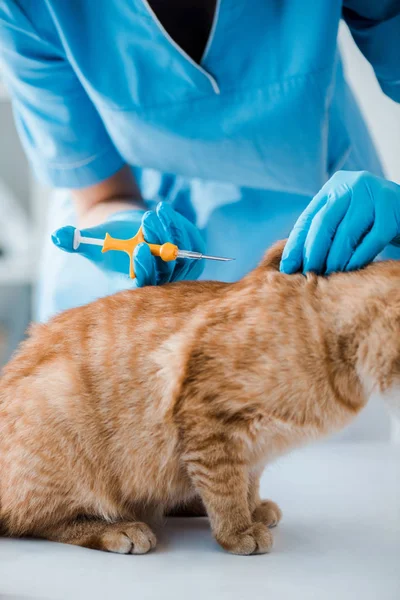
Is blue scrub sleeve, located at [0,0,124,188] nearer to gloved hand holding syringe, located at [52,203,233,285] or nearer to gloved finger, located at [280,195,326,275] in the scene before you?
gloved hand holding syringe, located at [52,203,233,285]

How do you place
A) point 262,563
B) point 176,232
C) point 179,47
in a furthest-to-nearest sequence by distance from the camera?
point 179,47, point 176,232, point 262,563

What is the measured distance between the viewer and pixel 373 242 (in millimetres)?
816

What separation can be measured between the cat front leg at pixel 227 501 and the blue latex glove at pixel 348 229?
0.26m

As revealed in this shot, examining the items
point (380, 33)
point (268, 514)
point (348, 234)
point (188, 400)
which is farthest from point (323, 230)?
point (380, 33)

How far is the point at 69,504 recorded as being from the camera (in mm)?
808

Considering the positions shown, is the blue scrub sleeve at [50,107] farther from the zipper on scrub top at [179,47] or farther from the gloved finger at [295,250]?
the gloved finger at [295,250]

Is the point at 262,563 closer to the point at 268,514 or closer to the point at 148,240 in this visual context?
the point at 268,514

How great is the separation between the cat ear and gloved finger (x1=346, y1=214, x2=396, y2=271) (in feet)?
0.32

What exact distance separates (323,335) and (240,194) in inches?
27.0

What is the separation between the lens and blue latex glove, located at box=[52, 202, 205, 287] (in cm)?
97

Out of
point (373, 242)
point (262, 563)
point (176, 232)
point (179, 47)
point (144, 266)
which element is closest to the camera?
point (262, 563)

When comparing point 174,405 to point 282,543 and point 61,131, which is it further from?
point 61,131

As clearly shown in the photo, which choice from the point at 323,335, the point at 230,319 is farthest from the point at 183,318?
the point at 323,335

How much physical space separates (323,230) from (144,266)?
0.90 ft
